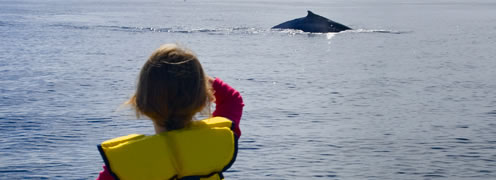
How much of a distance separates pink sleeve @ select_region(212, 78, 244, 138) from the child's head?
11.4 inches

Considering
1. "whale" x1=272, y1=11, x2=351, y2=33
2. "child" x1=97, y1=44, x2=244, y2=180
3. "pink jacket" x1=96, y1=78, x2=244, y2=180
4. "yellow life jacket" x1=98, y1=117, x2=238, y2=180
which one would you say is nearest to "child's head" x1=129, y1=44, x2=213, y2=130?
"child" x1=97, y1=44, x2=244, y2=180

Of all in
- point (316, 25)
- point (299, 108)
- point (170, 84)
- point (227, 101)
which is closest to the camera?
point (170, 84)

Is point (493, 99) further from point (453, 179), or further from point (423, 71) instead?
point (453, 179)

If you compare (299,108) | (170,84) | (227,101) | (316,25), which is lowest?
(316,25)

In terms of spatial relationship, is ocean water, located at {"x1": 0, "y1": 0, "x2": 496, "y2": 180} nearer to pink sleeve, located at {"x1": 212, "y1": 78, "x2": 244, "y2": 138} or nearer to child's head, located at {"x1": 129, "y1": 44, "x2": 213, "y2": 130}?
child's head, located at {"x1": 129, "y1": 44, "x2": 213, "y2": 130}

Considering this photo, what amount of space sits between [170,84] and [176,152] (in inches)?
14.2

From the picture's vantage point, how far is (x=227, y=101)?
13.7 ft

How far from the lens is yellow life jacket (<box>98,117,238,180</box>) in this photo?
3.69m

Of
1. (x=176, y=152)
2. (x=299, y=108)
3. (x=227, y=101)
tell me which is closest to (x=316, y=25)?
(x=299, y=108)

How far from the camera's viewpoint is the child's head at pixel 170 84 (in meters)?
3.69

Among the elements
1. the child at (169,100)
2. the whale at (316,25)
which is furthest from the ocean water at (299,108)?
the whale at (316,25)

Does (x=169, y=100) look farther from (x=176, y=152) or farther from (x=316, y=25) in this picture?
(x=316, y=25)

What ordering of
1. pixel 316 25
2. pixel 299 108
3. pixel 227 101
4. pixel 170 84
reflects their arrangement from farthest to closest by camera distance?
1. pixel 316 25
2. pixel 299 108
3. pixel 227 101
4. pixel 170 84

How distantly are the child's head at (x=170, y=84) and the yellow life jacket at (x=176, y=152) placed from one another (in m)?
0.14
